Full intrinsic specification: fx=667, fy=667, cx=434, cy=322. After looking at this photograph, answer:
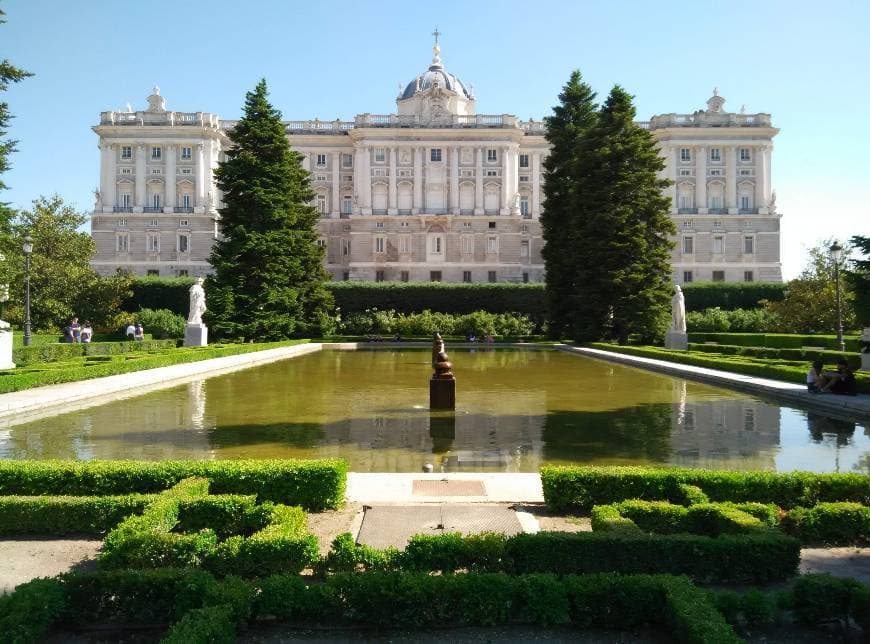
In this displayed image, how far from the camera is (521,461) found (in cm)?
832

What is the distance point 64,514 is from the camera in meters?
5.51

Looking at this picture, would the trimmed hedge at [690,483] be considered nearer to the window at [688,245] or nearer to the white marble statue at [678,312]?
the white marble statue at [678,312]

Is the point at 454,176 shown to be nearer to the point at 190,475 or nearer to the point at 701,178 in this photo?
Answer: the point at 701,178

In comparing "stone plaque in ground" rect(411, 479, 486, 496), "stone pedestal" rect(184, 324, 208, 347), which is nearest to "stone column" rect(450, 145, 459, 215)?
"stone pedestal" rect(184, 324, 208, 347)

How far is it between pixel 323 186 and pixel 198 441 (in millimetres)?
65324

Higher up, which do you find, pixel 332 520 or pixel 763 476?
pixel 763 476

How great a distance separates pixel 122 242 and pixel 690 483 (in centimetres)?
7061

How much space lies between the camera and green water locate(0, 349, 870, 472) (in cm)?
852

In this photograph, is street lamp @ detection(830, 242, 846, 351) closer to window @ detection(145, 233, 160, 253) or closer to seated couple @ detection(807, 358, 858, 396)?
seated couple @ detection(807, 358, 858, 396)

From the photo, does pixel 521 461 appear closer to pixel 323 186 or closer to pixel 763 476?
pixel 763 476

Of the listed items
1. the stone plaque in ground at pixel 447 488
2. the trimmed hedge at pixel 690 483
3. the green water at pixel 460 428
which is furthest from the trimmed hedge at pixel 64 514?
the trimmed hedge at pixel 690 483

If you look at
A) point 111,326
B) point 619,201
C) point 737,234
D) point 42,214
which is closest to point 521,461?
point 619,201

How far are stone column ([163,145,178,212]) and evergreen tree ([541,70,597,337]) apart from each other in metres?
43.1

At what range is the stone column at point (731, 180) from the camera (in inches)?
2778
